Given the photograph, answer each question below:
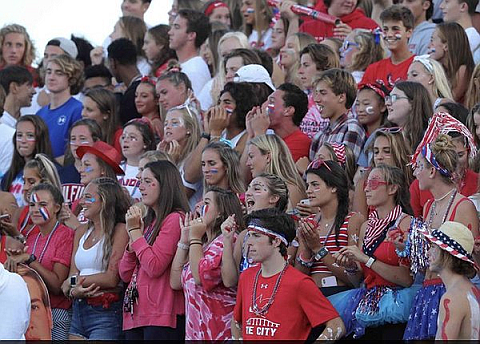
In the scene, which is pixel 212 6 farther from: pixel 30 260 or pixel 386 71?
pixel 30 260

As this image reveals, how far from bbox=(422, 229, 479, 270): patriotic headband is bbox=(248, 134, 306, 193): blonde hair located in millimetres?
2166

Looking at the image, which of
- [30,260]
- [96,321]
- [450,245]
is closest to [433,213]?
[450,245]

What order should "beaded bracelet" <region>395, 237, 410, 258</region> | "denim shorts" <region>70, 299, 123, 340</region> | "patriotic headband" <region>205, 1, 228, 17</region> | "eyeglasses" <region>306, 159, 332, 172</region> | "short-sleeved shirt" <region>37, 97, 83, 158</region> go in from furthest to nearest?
1. "patriotic headband" <region>205, 1, 228, 17</region>
2. "short-sleeved shirt" <region>37, 97, 83, 158</region>
3. "denim shorts" <region>70, 299, 123, 340</region>
4. "eyeglasses" <region>306, 159, 332, 172</region>
5. "beaded bracelet" <region>395, 237, 410, 258</region>

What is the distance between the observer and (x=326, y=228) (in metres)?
8.66

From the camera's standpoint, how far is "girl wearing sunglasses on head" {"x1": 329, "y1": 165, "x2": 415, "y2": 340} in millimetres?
7969

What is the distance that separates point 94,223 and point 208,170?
1.23 m

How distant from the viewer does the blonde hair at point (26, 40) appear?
14.8 meters

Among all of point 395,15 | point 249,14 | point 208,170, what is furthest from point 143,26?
point 208,170

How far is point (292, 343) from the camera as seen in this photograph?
780cm

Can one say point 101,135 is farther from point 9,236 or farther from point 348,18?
point 348,18

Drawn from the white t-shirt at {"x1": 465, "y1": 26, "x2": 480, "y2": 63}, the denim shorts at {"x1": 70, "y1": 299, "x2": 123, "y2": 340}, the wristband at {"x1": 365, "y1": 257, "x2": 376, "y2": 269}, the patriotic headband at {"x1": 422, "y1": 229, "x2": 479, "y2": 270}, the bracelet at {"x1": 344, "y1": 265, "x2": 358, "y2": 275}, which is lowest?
the denim shorts at {"x1": 70, "y1": 299, "x2": 123, "y2": 340}

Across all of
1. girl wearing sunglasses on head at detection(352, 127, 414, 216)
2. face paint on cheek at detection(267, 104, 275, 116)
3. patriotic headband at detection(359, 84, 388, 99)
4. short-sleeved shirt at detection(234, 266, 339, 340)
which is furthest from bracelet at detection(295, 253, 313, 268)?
face paint on cheek at detection(267, 104, 275, 116)

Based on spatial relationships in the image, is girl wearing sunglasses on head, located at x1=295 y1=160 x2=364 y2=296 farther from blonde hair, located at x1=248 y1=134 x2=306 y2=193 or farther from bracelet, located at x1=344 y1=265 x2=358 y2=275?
blonde hair, located at x1=248 y1=134 x2=306 y2=193

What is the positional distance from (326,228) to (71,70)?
18.5 feet
